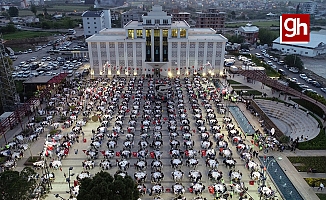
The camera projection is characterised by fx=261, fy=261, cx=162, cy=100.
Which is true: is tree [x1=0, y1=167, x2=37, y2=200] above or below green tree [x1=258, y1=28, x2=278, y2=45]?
below

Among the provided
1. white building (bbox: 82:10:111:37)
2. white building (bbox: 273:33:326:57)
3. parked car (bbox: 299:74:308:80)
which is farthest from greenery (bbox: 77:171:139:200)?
white building (bbox: 82:10:111:37)

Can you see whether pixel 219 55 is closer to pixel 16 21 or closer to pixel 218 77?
pixel 218 77

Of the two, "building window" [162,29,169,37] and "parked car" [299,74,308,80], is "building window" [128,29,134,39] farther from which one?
"parked car" [299,74,308,80]

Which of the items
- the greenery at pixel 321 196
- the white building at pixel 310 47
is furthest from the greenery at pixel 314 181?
the white building at pixel 310 47

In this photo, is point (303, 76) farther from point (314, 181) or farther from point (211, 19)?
point (211, 19)

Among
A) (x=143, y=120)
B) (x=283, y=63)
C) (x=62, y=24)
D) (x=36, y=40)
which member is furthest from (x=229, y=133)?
(x=62, y=24)
